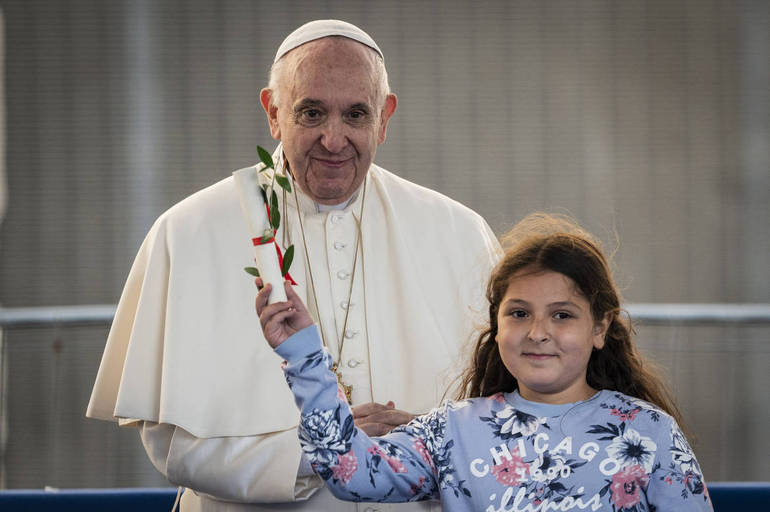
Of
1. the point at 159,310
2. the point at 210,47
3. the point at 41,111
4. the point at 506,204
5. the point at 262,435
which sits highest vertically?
the point at 210,47

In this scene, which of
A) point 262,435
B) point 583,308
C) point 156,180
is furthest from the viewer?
point 156,180

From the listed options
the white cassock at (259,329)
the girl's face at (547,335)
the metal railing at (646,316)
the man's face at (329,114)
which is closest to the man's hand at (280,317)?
the girl's face at (547,335)

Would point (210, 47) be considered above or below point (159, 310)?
above

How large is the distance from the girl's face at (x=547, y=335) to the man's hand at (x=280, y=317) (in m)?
0.46

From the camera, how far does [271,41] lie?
7.25m

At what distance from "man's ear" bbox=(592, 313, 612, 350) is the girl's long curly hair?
1 cm

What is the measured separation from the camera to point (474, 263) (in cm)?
287

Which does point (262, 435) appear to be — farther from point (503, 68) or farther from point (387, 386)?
point (503, 68)

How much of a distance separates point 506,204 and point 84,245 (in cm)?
305

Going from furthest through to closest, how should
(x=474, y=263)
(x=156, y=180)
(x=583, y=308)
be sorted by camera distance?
(x=156, y=180) → (x=474, y=263) → (x=583, y=308)

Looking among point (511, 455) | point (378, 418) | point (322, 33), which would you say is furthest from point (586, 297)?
point (322, 33)

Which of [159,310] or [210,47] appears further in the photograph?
[210,47]

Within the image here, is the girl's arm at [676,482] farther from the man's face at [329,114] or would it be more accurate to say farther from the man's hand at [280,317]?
the man's face at [329,114]

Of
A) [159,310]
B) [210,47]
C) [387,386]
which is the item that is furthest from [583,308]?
[210,47]
